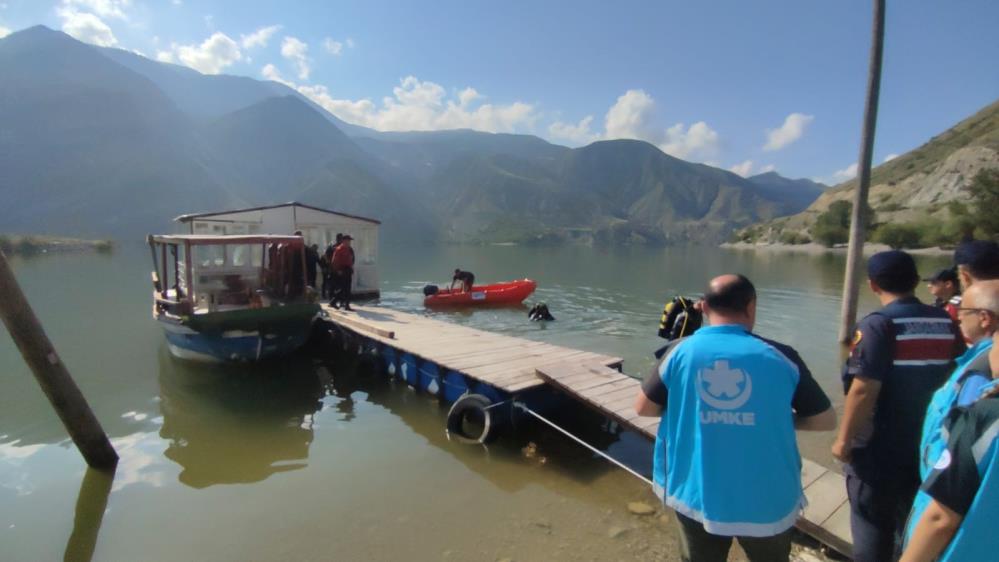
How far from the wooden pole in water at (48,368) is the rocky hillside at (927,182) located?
228 ft

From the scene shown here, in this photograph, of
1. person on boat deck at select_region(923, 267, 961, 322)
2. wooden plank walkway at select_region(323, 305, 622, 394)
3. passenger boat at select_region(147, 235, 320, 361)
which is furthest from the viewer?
passenger boat at select_region(147, 235, 320, 361)

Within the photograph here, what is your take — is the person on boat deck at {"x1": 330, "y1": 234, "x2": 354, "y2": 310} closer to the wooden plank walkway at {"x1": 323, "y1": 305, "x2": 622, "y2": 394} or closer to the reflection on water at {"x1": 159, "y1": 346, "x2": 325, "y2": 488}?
the wooden plank walkway at {"x1": 323, "y1": 305, "x2": 622, "y2": 394}

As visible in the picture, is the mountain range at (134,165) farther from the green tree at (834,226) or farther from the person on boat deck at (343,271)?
the person on boat deck at (343,271)

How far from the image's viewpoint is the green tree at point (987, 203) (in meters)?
44.8

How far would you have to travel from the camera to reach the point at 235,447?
28.0 ft

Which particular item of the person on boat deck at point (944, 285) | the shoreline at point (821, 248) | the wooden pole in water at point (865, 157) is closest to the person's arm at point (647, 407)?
the person on boat deck at point (944, 285)

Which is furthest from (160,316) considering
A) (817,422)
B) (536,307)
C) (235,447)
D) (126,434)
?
(817,422)

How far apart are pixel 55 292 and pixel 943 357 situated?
3530 centimetres

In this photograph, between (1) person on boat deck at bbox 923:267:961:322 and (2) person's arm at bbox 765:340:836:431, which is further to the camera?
(1) person on boat deck at bbox 923:267:961:322

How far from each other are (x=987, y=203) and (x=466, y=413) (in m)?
58.3

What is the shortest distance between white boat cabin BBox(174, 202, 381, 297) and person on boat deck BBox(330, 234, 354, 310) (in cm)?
324

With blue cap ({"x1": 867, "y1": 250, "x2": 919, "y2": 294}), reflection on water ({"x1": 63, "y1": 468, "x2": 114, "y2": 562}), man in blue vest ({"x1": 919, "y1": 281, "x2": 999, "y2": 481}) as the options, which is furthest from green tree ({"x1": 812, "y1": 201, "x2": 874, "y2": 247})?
reflection on water ({"x1": 63, "y1": 468, "x2": 114, "y2": 562})

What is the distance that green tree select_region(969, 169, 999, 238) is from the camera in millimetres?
44750

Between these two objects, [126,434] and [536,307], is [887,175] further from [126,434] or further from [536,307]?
[126,434]
